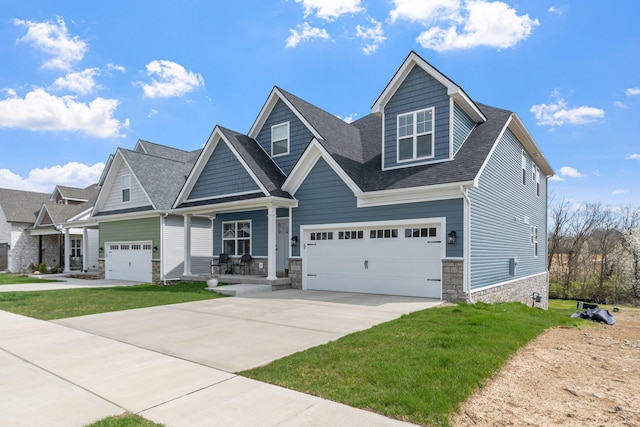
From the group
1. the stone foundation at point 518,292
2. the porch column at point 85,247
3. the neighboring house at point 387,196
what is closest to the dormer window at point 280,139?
the neighboring house at point 387,196

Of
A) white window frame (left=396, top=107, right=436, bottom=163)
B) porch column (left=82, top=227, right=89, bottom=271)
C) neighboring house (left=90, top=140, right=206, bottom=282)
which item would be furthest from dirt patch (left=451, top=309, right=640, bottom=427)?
porch column (left=82, top=227, right=89, bottom=271)

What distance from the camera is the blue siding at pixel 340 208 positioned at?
36.7ft

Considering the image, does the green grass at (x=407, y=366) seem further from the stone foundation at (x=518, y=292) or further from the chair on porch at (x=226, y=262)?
the chair on porch at (x=226, y=262)

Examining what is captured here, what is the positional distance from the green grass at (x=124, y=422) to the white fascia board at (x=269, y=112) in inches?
485

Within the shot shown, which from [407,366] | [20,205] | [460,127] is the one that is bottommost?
[407,366]

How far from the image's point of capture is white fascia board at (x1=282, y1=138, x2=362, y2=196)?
12898 mm

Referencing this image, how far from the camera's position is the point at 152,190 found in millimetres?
19453

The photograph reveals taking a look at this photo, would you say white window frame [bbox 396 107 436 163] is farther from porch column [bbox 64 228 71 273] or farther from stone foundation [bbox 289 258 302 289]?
porch column [bbox 64 228 71 273]

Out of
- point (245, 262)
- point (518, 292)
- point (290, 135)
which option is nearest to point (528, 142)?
point (518, 292)

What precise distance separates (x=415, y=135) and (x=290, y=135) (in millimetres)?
5424

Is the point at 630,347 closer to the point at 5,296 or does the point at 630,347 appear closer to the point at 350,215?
the point at 350,215

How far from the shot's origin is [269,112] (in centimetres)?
1686

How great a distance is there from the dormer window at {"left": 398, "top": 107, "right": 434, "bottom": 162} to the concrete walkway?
189 inches

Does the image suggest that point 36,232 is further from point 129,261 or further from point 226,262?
point 226,262
